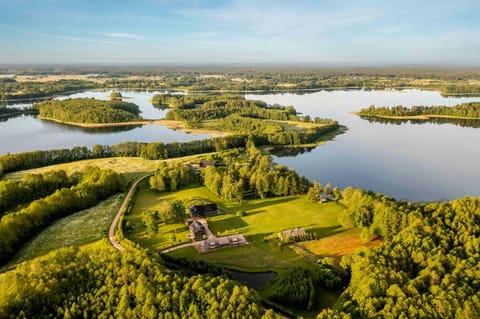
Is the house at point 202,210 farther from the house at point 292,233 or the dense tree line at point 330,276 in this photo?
the dense tree line at point 330,276

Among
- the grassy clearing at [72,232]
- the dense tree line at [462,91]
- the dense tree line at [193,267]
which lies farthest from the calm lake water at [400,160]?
the dense tree line at [462,91]

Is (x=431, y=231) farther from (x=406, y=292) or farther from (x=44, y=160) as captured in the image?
(x=44, y=160)

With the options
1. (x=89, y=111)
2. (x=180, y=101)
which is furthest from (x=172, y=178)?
(x=180, y=101)

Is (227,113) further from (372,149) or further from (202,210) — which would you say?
(202,210)

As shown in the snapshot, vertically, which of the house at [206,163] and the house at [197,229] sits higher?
the house at [206,163]

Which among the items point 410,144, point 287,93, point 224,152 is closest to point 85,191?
point 224,152

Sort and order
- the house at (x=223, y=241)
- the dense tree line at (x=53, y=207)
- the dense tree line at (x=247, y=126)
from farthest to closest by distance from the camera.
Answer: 1. the dense tree line at (x=247, y=126)
2. the house at (x=223, y=241)
3. the dense tree line at (x=53, y=207)

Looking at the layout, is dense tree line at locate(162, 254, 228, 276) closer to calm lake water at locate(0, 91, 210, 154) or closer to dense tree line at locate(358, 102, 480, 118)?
calm lake water at locate(0, 91, 210, 154)
